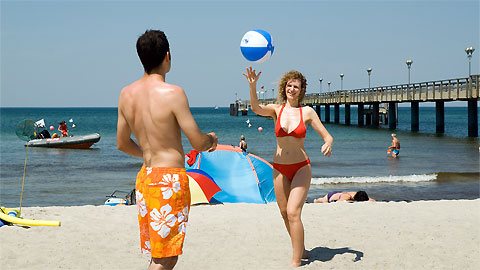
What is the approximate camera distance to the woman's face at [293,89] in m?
5.42

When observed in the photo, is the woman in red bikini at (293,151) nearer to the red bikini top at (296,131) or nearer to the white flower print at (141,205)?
the red bikini top at (296,131)

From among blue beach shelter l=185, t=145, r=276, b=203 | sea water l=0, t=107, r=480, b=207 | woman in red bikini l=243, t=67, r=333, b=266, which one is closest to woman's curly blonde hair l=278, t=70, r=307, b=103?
woman in red bikini l=243, t=67, r=333, b=266

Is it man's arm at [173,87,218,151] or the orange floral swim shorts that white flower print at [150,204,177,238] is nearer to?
the orange floral swim shorts

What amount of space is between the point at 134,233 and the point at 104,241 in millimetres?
537

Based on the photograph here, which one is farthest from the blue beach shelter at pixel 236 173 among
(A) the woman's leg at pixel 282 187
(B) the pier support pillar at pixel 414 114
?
(B) the pier support pillar at pixel 414 114

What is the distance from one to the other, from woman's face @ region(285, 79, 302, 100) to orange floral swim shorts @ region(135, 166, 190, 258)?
225cm

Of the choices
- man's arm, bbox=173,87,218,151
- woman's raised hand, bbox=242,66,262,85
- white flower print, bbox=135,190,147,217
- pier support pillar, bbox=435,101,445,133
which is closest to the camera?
man's arm, bbox=173,87,218,151

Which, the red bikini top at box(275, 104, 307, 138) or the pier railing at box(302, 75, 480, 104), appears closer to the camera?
the red bikini top at box(275, 104, 307, 138)

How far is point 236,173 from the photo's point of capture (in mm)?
11562

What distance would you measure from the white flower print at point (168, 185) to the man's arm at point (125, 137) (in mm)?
367

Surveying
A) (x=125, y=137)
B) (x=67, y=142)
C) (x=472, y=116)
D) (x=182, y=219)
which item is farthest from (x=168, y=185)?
(x=472, y=116)

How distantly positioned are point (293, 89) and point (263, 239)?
7.23ft

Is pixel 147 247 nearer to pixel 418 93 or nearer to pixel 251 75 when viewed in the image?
pixel 251 75

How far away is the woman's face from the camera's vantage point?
5418 millimetres
